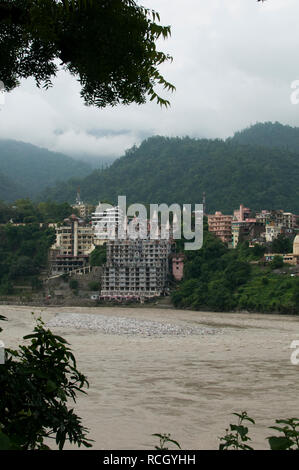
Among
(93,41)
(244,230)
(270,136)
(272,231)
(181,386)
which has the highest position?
(270,136)

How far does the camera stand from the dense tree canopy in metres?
1.64

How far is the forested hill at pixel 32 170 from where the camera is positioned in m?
111

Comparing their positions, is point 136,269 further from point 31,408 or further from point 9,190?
point 9,190

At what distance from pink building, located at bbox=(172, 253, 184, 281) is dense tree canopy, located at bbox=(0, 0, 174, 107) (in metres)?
43.5

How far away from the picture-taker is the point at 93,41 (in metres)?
1.79

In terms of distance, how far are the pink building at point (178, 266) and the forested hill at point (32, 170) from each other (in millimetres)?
63463

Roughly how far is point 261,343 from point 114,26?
56.3ft

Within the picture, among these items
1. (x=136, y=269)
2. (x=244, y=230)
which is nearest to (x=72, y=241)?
(x=136, y=269)

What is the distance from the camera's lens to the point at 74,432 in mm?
1432

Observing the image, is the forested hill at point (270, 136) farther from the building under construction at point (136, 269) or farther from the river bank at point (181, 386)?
the river bank at point (181, 386)

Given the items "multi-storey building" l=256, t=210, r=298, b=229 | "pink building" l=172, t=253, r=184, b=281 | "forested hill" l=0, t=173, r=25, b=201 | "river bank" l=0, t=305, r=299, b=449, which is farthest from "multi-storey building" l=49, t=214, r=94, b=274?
"forested hill" l=0, t=173, r=25, b=201

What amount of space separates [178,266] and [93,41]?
1734 inches

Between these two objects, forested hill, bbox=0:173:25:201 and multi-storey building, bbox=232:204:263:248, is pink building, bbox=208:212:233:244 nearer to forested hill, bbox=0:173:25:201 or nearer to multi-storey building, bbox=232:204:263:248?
multi-storey building, bbox=232:204:263:248
